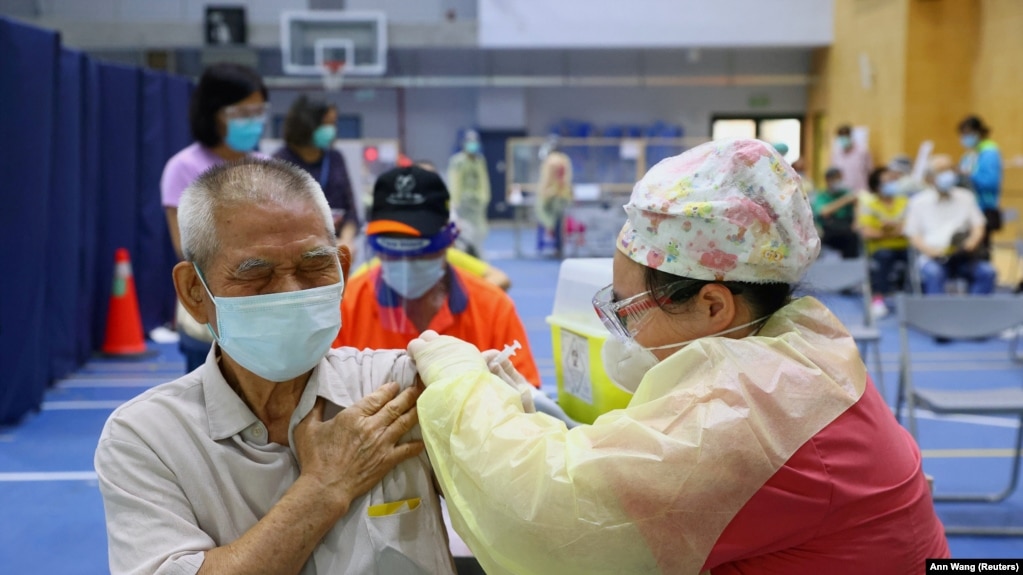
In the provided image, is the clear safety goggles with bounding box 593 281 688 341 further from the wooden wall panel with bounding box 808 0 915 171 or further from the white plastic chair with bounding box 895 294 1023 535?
the wooden wall panel with bounding box 808 0 915 171

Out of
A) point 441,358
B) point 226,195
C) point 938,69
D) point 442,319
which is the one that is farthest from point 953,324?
point 938,69

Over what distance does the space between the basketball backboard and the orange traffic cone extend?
11.3 m

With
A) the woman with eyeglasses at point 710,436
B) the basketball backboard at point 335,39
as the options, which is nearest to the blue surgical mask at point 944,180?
the woman with eyeglasses at point 710,436

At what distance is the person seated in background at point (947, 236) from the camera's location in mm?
9031

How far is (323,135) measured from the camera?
4922 millimetres

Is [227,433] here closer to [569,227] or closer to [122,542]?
[122,542]

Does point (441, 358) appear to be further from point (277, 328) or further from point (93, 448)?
point (93, 448)

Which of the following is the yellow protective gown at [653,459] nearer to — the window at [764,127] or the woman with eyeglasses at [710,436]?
the woman with eyeglasses at [710,436]

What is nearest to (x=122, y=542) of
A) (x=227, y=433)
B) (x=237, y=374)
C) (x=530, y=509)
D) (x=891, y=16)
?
(x=227, y=433)

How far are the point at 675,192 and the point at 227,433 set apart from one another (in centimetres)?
82

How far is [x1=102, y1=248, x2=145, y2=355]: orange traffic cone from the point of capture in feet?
24.9

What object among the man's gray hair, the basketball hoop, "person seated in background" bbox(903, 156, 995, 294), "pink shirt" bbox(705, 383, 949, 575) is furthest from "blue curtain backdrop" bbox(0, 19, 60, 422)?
the basketball hoop

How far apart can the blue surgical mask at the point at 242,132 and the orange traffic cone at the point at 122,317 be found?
3.99 metres

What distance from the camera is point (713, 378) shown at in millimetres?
1401
